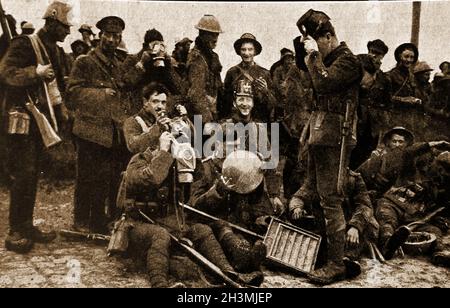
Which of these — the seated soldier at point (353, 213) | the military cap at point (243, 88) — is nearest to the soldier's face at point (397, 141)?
the seated soldier at point (353, 213)

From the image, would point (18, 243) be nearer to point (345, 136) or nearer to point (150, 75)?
point (150, 75)

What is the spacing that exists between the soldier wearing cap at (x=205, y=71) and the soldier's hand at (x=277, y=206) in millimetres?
1076

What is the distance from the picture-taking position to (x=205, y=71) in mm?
6004

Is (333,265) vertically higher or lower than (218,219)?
lower

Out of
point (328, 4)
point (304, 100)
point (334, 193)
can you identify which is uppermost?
point (328, 4)

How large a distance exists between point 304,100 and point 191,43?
1.39 metres

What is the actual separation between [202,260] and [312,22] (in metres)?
2.64

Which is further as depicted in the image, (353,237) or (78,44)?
(78,44)

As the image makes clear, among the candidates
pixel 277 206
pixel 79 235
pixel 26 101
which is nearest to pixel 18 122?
pixel 26 101

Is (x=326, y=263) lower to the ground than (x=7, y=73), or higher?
lower

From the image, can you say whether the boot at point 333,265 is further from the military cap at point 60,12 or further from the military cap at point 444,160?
the military cap at point 60,12
